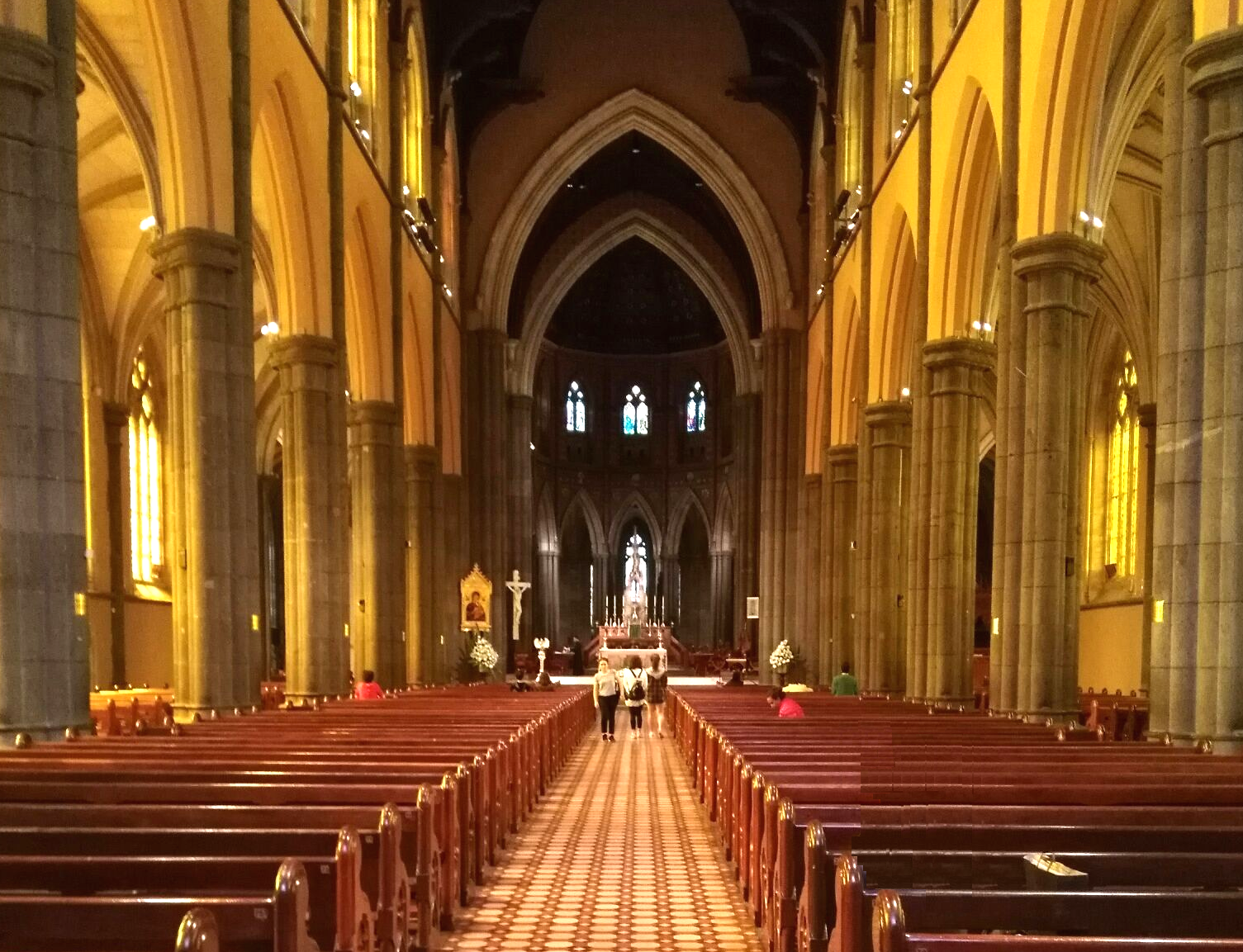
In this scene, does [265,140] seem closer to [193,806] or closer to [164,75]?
[164,75]

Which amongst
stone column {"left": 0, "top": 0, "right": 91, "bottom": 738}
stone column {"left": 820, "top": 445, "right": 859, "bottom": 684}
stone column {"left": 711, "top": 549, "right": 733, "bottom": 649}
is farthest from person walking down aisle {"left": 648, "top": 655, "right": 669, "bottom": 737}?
stone column {"left": 711, "top": 549, "right": 733, "bottom": 649}

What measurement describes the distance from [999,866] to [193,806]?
3.35 m

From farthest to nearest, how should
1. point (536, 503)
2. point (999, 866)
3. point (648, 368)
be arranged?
1. point (648, 368)
2. point (536, 503)
3. point (999, 866)

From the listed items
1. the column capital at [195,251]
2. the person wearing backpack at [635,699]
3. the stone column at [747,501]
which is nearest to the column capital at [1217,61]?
the column capital at [195,251]

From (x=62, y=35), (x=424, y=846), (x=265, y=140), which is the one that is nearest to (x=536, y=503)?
(x=265, y=140)

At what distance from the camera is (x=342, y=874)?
12.4 feet

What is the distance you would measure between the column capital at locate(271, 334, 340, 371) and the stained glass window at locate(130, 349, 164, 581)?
10186 mm

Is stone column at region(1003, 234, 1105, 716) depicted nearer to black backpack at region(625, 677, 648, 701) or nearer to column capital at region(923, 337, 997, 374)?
column capital at region(923, 337, 997, 374)

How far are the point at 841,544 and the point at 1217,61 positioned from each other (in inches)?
676

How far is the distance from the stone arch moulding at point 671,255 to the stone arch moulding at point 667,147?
568cm

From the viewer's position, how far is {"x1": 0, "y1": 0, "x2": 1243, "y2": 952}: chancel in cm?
479

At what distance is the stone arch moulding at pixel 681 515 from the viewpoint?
48.8 meters

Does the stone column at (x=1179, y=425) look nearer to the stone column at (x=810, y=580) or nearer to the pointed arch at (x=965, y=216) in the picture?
the pointed arch at (x=965, y=216)

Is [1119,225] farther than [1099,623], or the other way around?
[1099,623]
